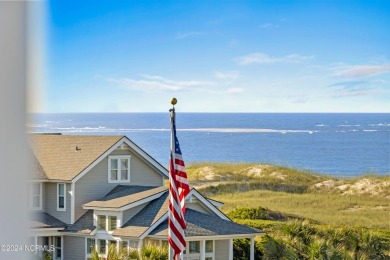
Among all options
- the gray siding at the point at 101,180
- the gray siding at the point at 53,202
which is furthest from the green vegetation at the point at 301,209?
the gray siding at the point at 53,202

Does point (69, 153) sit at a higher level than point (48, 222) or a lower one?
higher

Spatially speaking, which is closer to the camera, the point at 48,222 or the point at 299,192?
the point at 48,222

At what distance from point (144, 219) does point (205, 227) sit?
6.42 feet

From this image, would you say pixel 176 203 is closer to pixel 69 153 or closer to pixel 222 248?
pixel 222 248

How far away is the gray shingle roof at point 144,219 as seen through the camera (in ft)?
75.5

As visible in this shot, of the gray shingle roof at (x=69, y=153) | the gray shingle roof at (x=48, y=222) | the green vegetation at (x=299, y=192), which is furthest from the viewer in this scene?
the green vegetation at (x=299, y=192)

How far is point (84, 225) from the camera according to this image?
24703mm

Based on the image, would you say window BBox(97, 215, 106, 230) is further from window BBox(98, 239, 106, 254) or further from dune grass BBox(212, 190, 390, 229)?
dune grass BBox(212, 190, 390, 229)

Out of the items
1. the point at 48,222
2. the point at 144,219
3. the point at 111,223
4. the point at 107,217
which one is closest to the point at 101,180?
the point at 107,217

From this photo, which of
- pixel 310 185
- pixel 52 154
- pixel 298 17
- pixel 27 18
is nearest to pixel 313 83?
pixel 298 17

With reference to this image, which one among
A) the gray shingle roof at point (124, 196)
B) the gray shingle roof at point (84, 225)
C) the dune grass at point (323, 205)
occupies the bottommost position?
the dune grass at point (323, 205)

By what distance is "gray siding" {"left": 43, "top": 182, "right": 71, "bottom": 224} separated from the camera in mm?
25281

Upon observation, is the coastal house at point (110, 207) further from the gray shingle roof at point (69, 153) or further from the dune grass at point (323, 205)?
the dune grass at point (323, 205)

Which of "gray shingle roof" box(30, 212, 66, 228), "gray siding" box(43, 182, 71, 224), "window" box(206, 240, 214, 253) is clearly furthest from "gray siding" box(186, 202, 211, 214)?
"gray shingle roof" box(30, 212, 66, 228)
